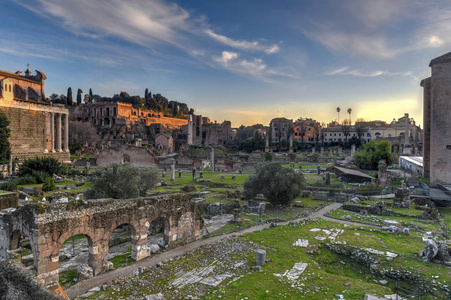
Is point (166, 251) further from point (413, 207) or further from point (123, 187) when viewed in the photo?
point (413, 207)

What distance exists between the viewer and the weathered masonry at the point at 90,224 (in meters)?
9.31

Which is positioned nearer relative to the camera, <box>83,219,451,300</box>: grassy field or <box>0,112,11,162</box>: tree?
<box>83,219,451,300</box>: grassy field

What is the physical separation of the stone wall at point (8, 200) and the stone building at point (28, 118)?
81.4 feet

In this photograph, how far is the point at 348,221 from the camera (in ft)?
57.7

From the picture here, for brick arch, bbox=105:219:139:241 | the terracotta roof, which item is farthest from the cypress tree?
the terracotta roof

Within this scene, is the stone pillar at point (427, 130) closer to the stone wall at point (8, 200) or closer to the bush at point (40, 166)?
the stone wall at point (8, 200)

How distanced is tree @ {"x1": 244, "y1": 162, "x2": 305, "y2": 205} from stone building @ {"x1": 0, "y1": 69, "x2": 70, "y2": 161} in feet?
105

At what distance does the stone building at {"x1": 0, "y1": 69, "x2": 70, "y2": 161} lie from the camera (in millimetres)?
39531

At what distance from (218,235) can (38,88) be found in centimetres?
5062

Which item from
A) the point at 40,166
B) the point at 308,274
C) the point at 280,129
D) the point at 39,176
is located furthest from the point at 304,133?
the point at 308,274

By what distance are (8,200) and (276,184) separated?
16946 millimetres

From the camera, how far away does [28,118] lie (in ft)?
137

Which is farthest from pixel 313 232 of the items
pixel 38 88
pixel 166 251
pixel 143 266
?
pixel 38 88

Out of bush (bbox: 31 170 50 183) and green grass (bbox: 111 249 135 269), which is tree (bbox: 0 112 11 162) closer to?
bush (bbox: 31 170 50 183)
